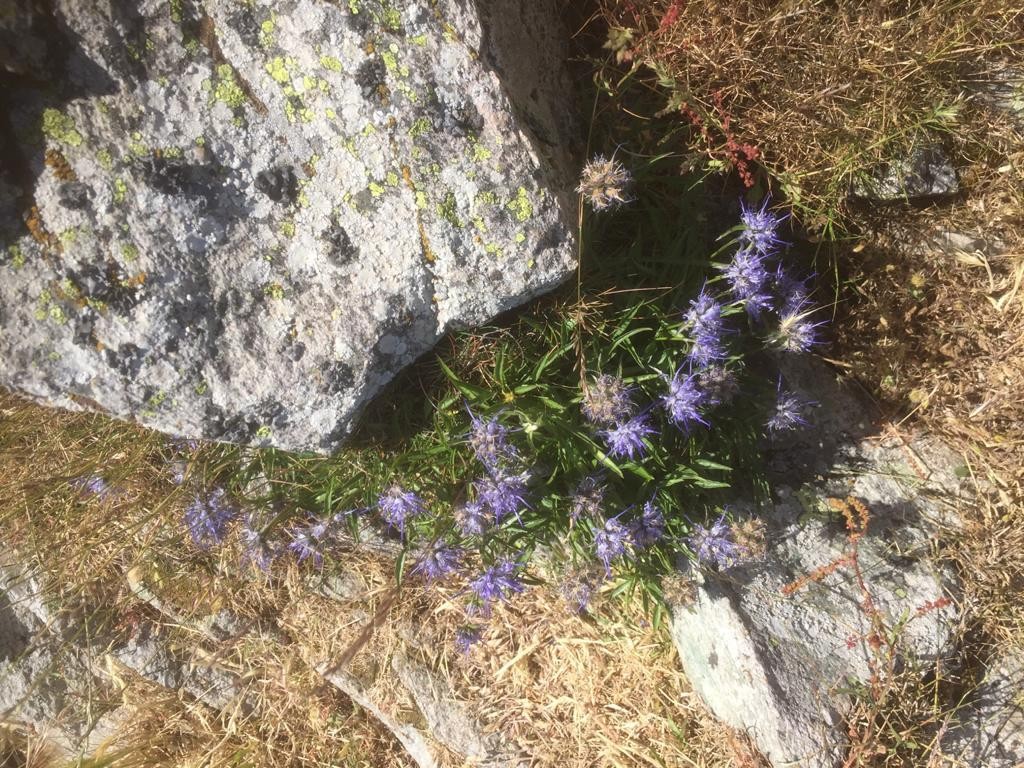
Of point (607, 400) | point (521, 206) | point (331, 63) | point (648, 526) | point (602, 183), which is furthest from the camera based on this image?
point (648, 526)

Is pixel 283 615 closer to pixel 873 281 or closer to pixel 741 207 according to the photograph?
pixel 741 207

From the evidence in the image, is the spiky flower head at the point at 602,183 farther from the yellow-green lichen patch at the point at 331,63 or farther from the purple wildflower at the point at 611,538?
the purple wildflower at the point at 611,538

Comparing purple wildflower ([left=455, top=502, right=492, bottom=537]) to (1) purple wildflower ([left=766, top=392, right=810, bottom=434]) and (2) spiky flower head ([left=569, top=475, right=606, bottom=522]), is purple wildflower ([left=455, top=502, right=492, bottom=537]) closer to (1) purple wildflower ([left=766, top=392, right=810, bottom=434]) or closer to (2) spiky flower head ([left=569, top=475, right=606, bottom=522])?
(2) spiky flower head ([left=569, top=475, right=606, bottom=522])

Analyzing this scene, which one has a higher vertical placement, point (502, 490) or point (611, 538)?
point (502, 490)

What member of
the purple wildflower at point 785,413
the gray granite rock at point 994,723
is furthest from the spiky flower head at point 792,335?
the gray granite rock at point 994,723

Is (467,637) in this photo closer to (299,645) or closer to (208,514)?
(299,645)

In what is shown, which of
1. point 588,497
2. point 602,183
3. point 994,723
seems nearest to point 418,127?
point 602,183

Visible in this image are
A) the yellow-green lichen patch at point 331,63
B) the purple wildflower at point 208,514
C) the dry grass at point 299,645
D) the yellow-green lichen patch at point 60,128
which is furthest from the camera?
the dry grass at point 299,645
